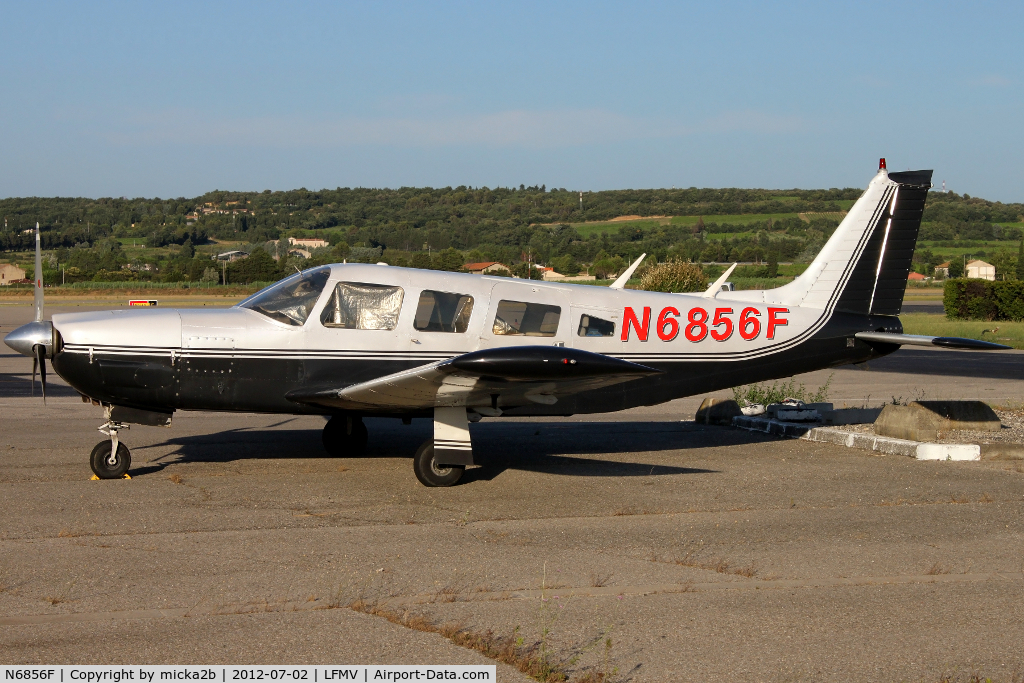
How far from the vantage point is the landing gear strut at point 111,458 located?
29.6 feet

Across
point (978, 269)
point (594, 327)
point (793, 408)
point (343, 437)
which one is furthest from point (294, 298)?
point (978, 269)

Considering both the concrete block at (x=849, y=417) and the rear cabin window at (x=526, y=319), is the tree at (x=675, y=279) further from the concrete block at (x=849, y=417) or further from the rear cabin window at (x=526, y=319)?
the rear cabin window at (x=526, y=319)

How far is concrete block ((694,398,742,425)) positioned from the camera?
1337 centimetres

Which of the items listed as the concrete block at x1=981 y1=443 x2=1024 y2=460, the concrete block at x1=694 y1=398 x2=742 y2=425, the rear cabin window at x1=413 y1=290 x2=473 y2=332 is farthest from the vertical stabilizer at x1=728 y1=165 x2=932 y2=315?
the rear cabin window at x1=413 y1=290 x2=473 y2=332

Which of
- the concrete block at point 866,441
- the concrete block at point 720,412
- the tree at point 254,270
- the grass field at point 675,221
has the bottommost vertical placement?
the tree at point 254,270

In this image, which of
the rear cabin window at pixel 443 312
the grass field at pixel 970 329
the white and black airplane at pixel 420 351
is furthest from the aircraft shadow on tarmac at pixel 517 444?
the grass field at pixel 970 329

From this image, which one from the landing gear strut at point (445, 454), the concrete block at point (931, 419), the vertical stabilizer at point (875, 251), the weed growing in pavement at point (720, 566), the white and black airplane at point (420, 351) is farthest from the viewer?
the concrete block at point (931, 419)

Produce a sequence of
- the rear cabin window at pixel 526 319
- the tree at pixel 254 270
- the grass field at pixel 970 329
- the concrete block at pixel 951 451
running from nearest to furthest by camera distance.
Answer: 1. the rear cabin window at pixel 526 319
2. the concrete block at pixel 951 451
3. the grass field at pixel 970 329
4. the tree at pixel 254 270

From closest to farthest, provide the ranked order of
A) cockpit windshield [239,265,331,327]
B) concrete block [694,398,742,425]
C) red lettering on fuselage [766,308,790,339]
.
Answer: cockpit windshield [239,265,331,327] < red lettering on fuselage [766,308,790,339] < concrete block [694,398,742,425]

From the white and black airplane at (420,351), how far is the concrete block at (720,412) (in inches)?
108

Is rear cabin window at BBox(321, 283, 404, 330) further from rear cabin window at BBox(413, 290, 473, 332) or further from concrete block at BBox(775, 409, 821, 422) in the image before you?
concrete block at BBox(775, 409, 821, 422)

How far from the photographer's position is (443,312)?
9.44m

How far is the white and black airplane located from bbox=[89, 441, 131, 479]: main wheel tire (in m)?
0.01

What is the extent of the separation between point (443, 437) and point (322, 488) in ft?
4.17
